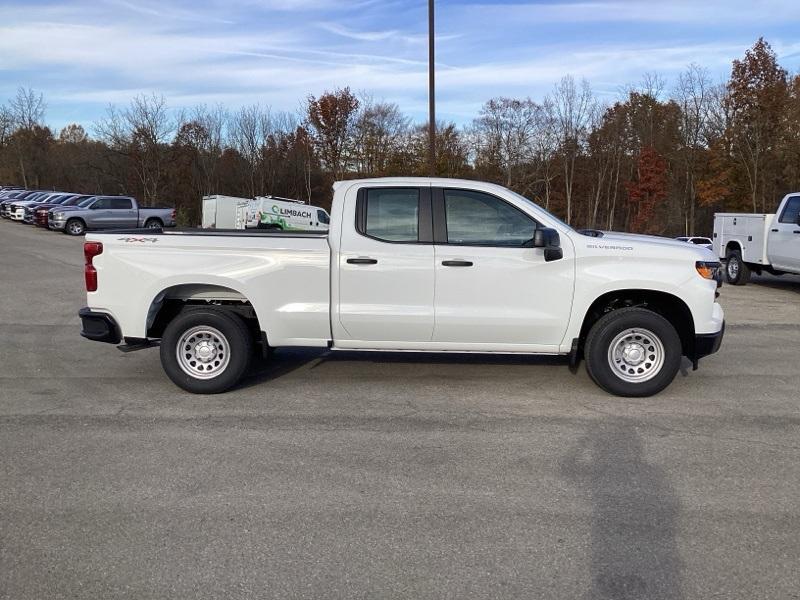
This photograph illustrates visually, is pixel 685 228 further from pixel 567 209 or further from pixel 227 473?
pixel 227 473

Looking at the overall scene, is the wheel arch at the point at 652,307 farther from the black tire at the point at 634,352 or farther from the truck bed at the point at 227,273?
the truck bed at the point at 227,273

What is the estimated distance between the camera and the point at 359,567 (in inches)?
138

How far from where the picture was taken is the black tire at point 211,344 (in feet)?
21.2

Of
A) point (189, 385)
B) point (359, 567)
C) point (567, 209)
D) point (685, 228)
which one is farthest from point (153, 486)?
point (567, 209)

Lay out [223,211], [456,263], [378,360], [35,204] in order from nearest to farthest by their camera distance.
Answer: [456,263] → [378,360] → [223,211] → [35,204]

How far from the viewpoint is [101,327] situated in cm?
650

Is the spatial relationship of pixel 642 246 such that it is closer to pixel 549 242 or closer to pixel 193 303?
pixel 549 242

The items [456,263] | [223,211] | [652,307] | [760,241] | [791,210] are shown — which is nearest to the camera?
[456,263]

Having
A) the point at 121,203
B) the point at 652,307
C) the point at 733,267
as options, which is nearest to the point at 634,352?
the point at 652,307

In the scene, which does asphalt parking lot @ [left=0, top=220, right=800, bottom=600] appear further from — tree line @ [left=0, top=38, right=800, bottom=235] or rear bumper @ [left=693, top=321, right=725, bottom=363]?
tree line @ [left=0, top=38, right=800, bottom=235]

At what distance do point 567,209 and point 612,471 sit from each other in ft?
159

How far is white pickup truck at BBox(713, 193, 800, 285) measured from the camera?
14.3 m

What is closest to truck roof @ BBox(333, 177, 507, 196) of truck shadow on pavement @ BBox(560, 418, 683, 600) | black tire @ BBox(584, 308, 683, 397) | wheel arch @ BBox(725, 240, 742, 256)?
black tire @ BBox(584, 308, 683, 397)

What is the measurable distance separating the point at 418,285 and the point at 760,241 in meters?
11.7
